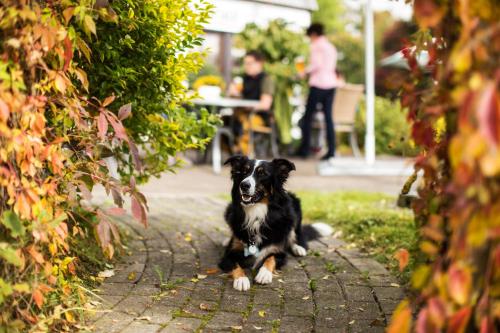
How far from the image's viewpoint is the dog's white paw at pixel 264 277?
3781mm

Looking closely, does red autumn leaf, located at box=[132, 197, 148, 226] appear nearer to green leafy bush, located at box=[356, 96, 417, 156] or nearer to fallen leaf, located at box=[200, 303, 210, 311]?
fallen leaf, located at box=[200, 303, 210, 311]

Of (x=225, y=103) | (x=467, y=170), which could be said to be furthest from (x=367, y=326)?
(x=225, y=103)

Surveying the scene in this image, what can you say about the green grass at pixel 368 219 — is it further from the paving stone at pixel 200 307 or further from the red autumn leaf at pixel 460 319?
the red autumn leaf at pixel 460 319

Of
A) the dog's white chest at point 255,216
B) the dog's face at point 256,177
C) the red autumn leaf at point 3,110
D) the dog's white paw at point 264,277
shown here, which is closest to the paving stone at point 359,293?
the dog's white paw at point 264,277

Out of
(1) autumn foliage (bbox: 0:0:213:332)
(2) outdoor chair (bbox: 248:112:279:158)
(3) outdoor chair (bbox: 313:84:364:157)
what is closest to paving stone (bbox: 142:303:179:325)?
(1) autumn foliage (bbox: 0:0:213:332)

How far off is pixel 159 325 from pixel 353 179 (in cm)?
649

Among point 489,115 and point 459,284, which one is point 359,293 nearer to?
point 459,284

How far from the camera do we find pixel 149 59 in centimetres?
375

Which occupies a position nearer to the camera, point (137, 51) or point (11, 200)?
point (11, 200)

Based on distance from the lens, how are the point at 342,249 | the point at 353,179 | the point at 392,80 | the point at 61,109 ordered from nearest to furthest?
the point at 392,80
the point at 61,109
the point at 342,249
the point at 353,179

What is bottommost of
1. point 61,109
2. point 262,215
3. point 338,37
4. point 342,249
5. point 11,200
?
point 342,249

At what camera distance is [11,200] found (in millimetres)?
2357

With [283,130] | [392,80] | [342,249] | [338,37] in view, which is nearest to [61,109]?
[392,80]

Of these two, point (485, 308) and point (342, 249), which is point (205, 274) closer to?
point (342, 249)
